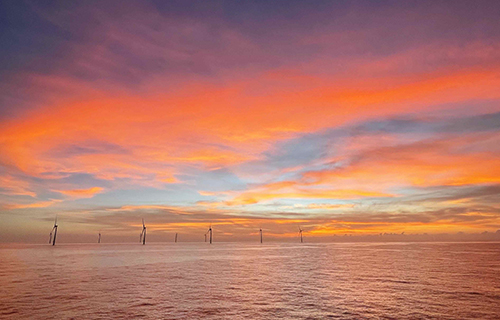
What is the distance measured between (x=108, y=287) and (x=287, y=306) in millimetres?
24708

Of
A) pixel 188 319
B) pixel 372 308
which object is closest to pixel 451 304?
pixel 372 308

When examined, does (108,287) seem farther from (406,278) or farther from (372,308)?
(406,278)

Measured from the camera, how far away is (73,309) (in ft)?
95.9

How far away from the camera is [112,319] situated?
2578 cm

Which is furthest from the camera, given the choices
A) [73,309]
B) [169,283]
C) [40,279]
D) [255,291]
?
[40,279]

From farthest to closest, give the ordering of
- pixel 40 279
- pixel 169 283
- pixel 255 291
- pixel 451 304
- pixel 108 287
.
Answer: pixel 40 279 → pixel 169 283 → pixel 108 287 → pixel 255 291 → pixel 451 304

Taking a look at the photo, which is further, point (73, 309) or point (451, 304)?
point (451, 304)

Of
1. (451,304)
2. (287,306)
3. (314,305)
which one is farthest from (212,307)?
(451,304)

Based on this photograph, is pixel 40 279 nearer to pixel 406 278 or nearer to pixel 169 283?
pixel 169 283

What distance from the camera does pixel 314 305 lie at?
30.9 meters

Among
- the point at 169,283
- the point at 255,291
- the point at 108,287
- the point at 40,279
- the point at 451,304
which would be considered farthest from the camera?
the point at 40,279

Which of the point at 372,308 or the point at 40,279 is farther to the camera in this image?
the point at 40,279

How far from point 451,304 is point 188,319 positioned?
957 inches

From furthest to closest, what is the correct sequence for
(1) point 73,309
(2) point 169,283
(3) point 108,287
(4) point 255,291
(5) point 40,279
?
(5) point 40,279 → (2) point 169,283 → (3) point 108,287 → (4) point 255,291 → (1) point 73,309
